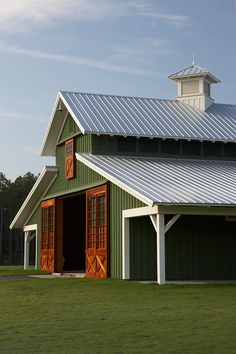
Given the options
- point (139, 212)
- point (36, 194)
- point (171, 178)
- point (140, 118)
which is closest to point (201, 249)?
point (171, 178)

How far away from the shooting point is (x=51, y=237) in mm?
28297

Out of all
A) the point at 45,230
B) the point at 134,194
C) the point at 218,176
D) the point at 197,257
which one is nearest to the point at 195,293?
the point at 134,194

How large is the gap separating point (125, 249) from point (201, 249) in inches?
104

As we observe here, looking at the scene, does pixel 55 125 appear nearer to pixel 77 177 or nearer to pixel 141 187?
pixel 77 177

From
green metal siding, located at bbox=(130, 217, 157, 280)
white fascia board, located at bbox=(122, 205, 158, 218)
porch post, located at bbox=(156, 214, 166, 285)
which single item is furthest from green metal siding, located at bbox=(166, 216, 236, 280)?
porch post, located at bbox=(156, 214, 166, 285)

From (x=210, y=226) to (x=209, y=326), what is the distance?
12.1m

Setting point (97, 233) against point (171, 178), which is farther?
point (97, 233)

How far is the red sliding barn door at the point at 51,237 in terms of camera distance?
91.1 ft

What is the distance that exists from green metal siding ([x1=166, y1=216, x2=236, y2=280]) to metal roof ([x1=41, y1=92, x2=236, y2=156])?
15.2 ft

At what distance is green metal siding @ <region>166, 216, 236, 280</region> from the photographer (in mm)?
21125

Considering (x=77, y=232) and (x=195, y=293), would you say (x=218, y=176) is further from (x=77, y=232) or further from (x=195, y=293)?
(x=77, y=232)

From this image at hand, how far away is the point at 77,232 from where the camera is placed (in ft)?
103

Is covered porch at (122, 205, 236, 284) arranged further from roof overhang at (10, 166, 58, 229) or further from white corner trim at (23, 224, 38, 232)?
white corner trim at (23, 224, 38, 232)

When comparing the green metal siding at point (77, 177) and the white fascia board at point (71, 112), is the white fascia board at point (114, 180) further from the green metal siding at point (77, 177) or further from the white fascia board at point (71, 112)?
the white fascia board at point (71, 112)
